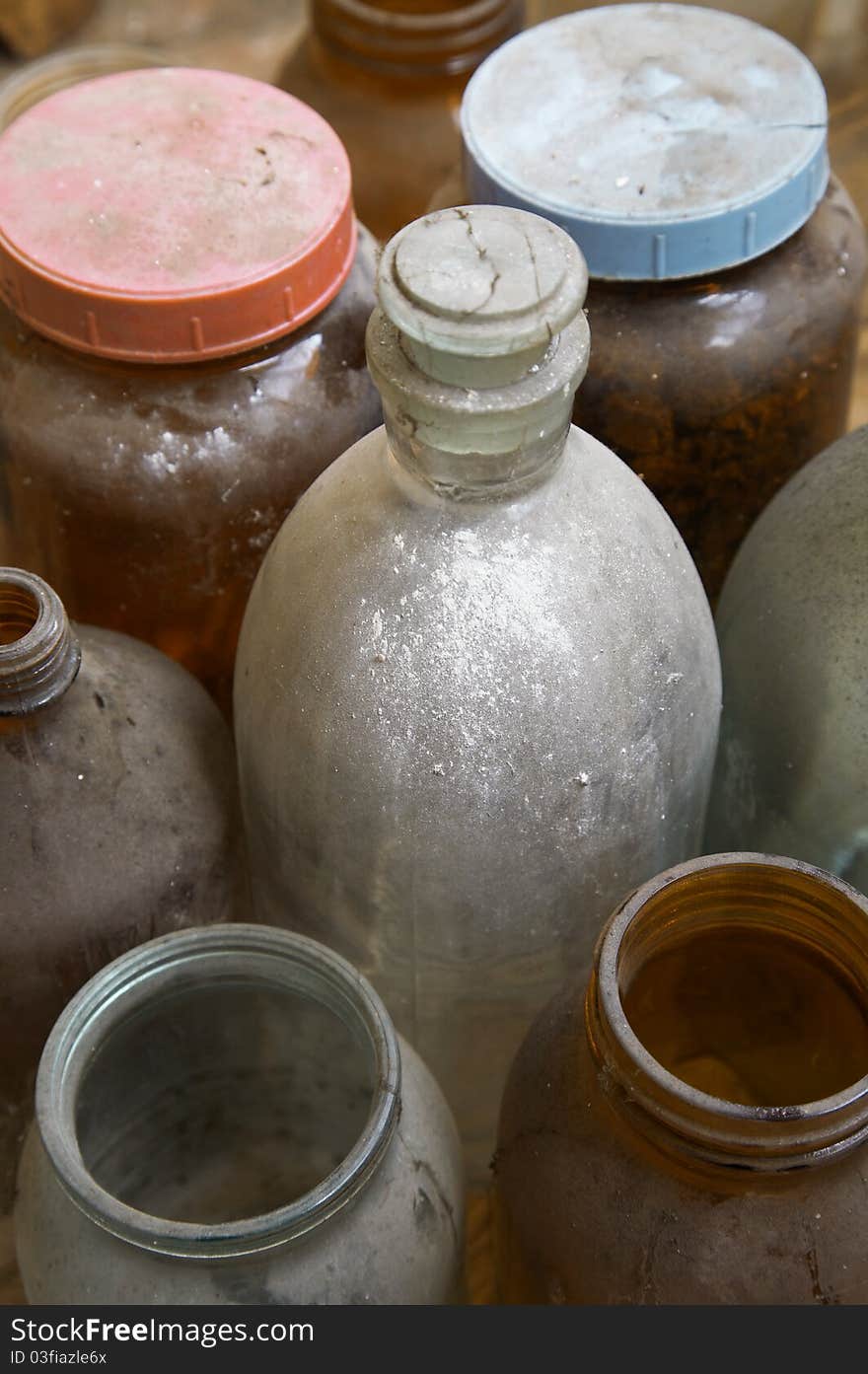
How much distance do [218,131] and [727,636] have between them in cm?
31

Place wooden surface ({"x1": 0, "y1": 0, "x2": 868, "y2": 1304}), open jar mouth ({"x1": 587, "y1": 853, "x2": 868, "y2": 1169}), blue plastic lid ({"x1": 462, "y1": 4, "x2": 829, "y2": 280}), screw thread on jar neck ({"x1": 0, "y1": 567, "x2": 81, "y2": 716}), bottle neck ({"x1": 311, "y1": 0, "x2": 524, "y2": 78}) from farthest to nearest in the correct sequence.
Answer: wooden surface ({"x1": 0, "y1": 0, "x2": 868, "y2": 1304}) → bottle neck ({"x1": 311, "y1": 0, "x2": 524, "y2": 78}) → blue plastic lid ({"x1": 462, "y1": 4, "x2": 829, "y2": 280}) → screw thread on jar neck ({"x1": 0, "y1": 567, "x2": 81, "y2": 716}) → open jar mouth ({"x1": 587, "y1": 853, "x2": 868, "y2": 1169})

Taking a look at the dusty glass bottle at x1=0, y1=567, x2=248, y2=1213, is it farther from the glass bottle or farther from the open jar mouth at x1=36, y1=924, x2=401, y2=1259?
the glass bottle

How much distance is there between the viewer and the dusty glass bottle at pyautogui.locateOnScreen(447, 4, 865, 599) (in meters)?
0.68

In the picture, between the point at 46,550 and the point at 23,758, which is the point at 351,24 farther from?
the point at 23,758

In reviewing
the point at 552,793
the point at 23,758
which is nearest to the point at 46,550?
the point at 23,758

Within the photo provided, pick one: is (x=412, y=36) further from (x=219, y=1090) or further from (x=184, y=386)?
(x=219, y=1090)

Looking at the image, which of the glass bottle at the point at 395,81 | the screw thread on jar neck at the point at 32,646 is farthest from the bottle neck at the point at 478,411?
the glass bottle at the point at 395,81

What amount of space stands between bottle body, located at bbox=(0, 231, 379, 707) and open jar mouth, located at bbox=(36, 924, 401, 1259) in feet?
0.68

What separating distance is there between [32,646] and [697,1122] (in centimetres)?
27

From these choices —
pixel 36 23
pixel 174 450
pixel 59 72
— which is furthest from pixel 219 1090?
pixel 36 23

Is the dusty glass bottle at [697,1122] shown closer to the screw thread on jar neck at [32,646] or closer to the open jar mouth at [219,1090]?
the open jar mouth at [219,1090]

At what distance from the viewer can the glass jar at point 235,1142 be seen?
Answer: 1.64ft

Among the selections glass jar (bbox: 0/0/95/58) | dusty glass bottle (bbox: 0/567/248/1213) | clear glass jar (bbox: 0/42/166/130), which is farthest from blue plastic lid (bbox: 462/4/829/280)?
glass jar (bbox: 0/0/95/58)

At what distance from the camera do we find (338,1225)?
1.67ft
